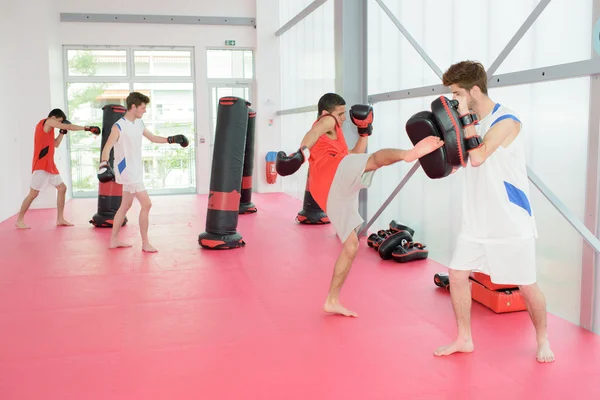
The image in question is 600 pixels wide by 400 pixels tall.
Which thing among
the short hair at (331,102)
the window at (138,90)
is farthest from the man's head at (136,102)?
the window at (138,90)

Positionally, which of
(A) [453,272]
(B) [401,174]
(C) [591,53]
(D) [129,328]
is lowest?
(D) [129,328]

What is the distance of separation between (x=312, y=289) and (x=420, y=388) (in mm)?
1914

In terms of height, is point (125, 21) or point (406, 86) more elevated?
point (125, 21)

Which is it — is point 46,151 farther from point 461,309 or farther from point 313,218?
point 461,309

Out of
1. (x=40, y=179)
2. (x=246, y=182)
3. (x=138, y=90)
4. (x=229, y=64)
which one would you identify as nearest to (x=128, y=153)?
(x=40, y=179)

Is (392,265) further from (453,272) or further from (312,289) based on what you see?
(453,272)

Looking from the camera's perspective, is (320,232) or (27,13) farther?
(27,13)

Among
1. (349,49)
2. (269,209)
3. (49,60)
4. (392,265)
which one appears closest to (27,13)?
(49,60)

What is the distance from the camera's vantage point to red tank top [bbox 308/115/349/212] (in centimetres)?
366

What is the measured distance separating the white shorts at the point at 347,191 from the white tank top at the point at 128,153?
2.67m

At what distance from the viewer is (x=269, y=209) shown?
9523 millimetres

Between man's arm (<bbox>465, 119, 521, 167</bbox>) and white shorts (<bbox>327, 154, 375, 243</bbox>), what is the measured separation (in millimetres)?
820

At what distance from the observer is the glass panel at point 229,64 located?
39.7 feet

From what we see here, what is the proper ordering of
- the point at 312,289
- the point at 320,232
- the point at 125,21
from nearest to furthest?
Answer: the point at 312,289 → the point at 320,232 → the point at 125,21
